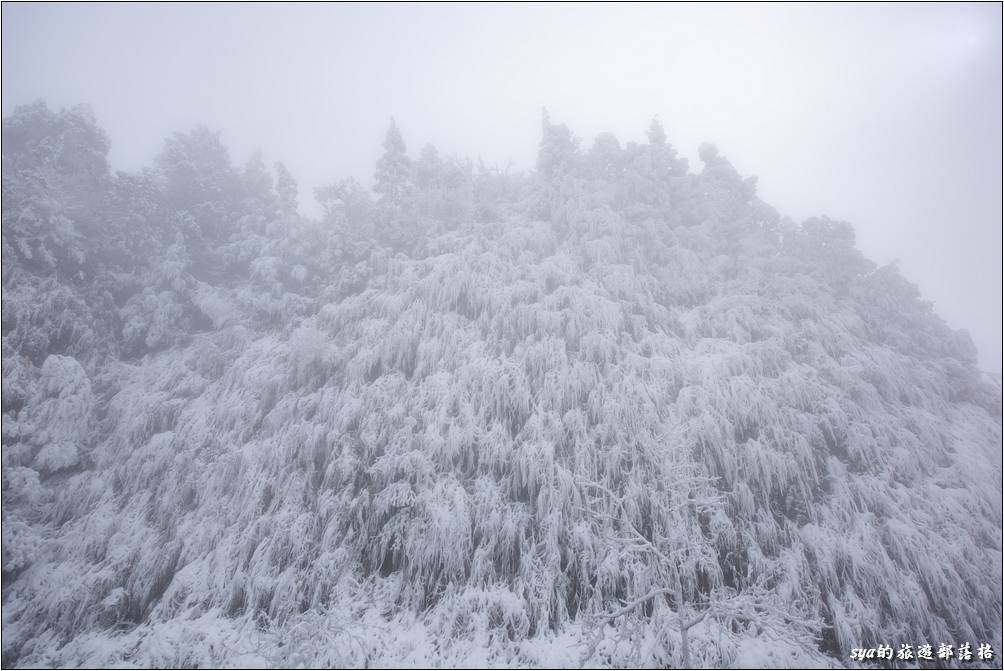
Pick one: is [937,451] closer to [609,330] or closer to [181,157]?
[609,330]

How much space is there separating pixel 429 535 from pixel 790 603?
7.88 metres

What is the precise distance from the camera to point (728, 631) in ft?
29.5

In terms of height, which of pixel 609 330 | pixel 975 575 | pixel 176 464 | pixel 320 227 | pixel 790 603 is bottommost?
pixel 790 603

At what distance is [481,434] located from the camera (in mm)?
11117

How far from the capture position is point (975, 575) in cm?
905

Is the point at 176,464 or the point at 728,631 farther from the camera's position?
the point at 176,464

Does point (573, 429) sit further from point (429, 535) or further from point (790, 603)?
point (790, 603)

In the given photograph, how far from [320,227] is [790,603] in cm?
1888

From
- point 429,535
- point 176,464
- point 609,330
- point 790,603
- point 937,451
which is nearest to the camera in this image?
point 790,603

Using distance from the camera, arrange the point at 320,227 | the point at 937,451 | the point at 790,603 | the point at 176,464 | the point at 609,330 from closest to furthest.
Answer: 1. the point at 790,603
2. the point at 937,451
3. the point at 176,464
4. the point at 609,330
5. the point at 320,227

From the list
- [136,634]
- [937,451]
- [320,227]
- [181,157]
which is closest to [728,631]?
[937,451]

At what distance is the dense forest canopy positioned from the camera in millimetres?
9133

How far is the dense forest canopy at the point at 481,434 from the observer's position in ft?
30.0

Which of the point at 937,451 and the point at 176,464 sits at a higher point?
the point at 937,451
